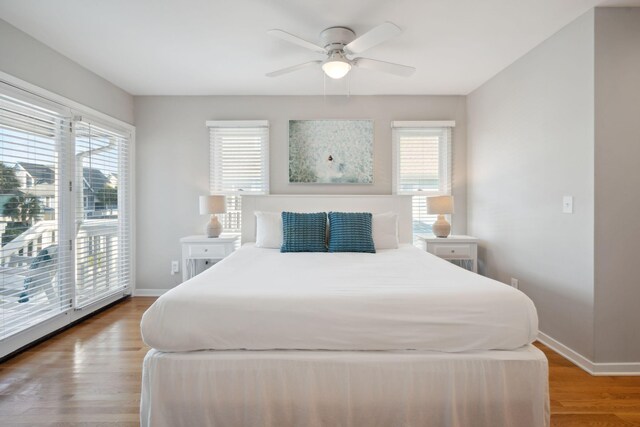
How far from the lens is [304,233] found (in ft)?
9.84

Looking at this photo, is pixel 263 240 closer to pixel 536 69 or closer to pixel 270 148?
pixel 270 148

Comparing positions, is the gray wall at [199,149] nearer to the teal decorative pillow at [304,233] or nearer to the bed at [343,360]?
the teal decorative pillow at [304,233]

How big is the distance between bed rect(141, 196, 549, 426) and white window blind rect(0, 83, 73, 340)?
167 centimetres

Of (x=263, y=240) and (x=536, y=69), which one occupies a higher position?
(x=536, y=69)

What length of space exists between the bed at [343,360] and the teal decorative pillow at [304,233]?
135 centimetres

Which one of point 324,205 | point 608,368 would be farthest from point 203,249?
point 608,368

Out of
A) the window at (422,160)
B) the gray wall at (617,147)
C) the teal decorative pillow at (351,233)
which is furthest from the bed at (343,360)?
the window at (422,160)

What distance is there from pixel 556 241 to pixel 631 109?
39.4 inches

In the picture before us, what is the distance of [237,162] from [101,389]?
2609 mm

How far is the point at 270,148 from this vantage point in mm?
3918

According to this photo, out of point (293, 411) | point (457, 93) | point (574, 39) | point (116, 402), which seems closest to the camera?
point (293, 411)

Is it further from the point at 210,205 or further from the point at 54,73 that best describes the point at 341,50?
the point at 54,73

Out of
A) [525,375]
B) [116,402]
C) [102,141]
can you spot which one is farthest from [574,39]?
[102,141]

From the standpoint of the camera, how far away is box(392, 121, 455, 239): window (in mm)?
3910
